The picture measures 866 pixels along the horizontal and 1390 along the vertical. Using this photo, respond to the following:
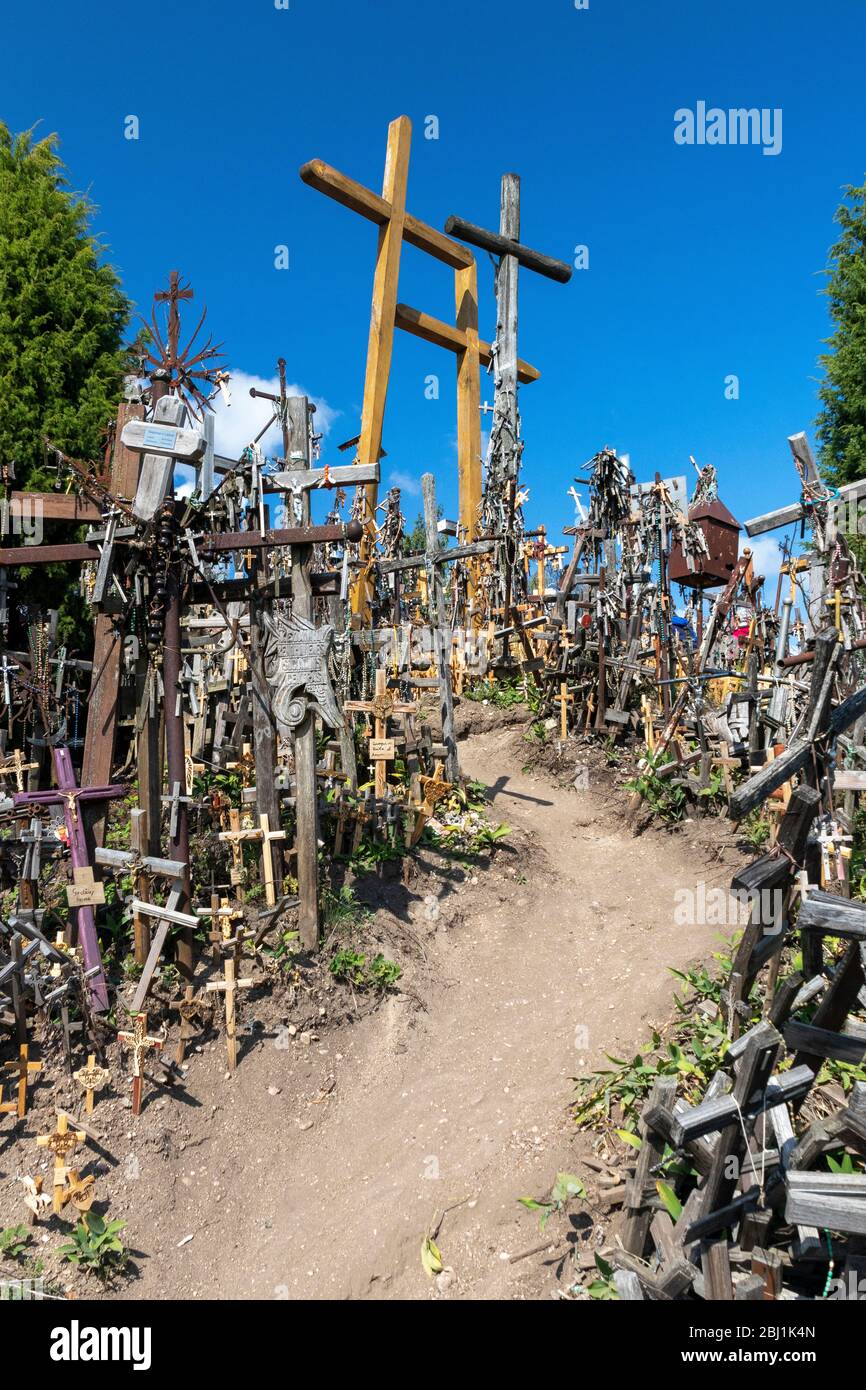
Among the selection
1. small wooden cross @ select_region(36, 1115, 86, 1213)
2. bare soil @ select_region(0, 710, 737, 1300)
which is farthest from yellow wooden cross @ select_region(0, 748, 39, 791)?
small wooden cross @ select_region(36, 1115, 86, 1213)

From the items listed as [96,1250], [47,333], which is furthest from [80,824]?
[47,333]

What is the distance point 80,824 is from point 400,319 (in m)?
12.0

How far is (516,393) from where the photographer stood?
1545 cm

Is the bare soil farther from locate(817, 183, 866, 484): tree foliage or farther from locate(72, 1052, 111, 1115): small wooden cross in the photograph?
locate(817, 183, 866, 484): tree foliage

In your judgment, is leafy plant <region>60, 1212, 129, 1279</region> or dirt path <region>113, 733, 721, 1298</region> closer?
leafy plant <region>60, 1212, 129, 1279</region>

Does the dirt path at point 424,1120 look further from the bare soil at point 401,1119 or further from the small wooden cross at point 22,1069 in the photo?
the small wooden cross at point 22,1069

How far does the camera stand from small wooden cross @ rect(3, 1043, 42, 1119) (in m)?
4.93

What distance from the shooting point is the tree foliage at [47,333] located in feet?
33.2

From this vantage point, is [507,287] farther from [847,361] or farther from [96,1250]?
[96,1250]

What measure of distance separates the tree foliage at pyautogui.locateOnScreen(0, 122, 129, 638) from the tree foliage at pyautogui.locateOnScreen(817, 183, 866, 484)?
12.1m

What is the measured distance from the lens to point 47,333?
10.5 meters

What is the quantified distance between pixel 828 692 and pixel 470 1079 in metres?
3.48

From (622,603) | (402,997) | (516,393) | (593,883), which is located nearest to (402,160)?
(516,393)

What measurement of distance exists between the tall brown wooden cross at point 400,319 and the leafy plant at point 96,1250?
7.53m
